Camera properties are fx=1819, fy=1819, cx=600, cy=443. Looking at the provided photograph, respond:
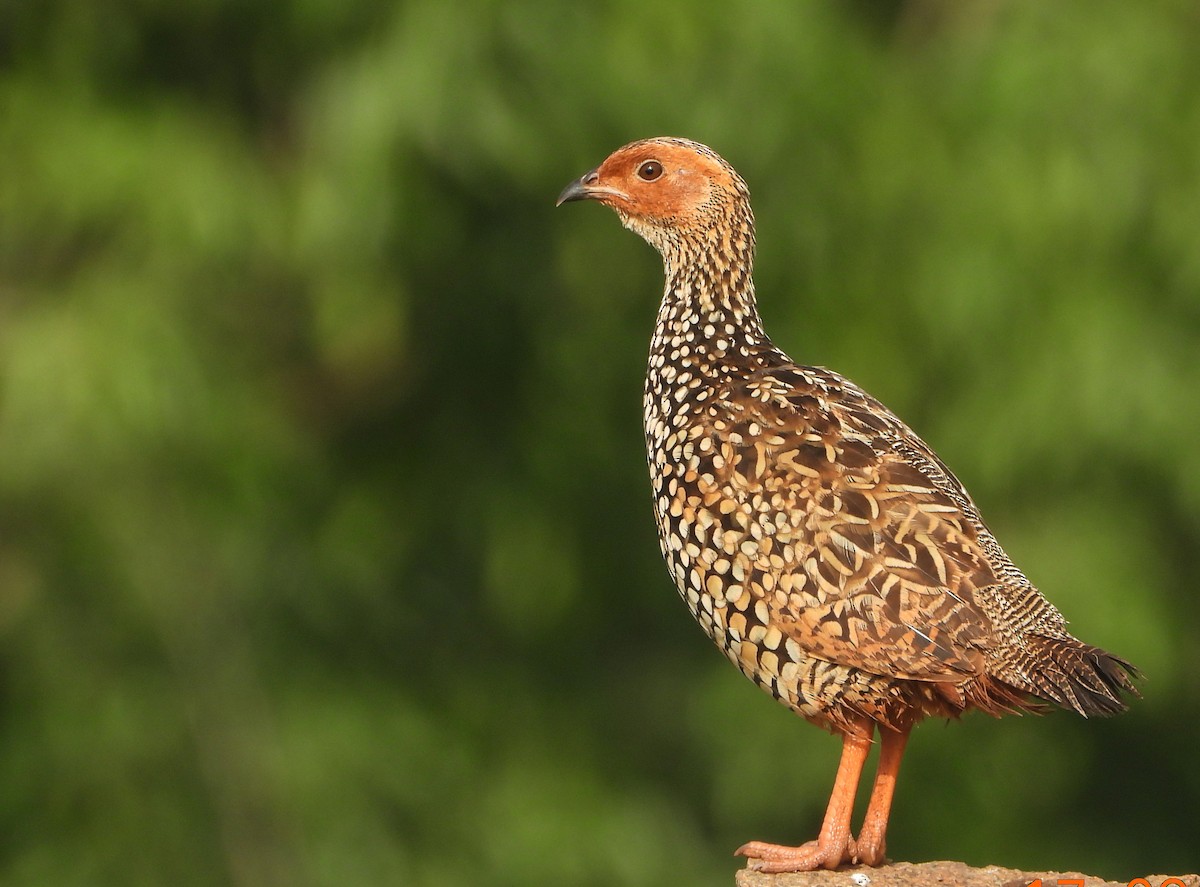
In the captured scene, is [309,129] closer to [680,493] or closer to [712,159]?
[712,159]

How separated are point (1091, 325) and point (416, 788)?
489cm

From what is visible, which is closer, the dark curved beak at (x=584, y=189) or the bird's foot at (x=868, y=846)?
the bird's foot at (x=868, y=846)

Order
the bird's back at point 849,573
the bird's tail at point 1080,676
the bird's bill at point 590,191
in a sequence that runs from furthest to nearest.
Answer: the bird's bill at point 590,191
the bird's back at point 849,573
the bird's tail at point 1080,676

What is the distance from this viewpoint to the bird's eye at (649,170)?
5.90 meters

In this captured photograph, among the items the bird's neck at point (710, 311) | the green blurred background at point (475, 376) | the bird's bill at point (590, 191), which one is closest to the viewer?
the bird's neck at point (710, 311)

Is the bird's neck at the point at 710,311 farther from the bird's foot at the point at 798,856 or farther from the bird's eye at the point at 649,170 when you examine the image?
the bird's foot at the point at 798,856

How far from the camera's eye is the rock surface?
189 inches

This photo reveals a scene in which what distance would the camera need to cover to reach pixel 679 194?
5.87 m

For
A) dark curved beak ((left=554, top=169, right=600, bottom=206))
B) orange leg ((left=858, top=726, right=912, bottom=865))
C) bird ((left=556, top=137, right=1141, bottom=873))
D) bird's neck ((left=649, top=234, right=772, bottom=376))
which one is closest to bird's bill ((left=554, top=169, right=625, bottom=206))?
dark curved beak ((left=554, top=169, right=600, bottom=206))

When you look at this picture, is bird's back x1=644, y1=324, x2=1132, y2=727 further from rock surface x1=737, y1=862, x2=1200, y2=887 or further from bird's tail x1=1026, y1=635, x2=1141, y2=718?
rock surface x1=737, y1=862, x2=1200, y2=887

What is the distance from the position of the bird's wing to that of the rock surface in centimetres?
59

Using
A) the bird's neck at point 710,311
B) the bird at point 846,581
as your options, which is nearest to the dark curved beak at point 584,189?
the bird's neck at point 710,311

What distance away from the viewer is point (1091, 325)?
10234 mm

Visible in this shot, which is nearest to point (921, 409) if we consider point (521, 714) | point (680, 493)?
point (521, 714)
